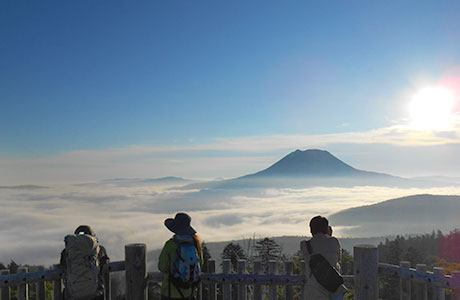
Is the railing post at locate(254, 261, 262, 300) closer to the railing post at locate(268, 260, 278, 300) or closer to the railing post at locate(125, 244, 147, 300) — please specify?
the railing post at locate(268, 260, 278, 300)

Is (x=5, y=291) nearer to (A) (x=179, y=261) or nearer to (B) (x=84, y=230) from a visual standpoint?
(B) (x=84, y=230)

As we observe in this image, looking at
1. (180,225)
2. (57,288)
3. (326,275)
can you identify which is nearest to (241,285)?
(180,225)

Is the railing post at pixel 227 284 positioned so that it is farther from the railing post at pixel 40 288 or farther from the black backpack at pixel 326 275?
the railing post at pixel 40 288

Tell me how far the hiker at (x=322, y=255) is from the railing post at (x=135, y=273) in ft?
9.48

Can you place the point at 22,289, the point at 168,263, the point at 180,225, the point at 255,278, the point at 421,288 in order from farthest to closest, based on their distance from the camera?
the point at 255,278, the point at 22,289, the point at 421,288, the point at 180,225, the point at 168,263

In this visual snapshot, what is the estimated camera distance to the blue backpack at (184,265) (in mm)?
5266

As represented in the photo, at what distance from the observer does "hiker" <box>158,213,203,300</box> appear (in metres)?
5.25

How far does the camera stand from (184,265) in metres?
5.29

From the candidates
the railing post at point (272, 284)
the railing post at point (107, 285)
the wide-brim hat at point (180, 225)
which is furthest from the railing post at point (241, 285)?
the railing post at point (107, 285)

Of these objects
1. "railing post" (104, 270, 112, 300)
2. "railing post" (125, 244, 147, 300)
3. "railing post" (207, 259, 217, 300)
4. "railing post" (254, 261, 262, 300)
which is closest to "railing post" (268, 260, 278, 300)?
"railing post" (254, 261, 262, 300)

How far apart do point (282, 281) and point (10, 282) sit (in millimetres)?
4501

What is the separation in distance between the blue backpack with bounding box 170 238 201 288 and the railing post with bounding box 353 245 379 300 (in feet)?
9.30

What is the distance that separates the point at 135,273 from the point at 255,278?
2.13 metres

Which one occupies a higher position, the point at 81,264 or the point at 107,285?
the point at 81,264
